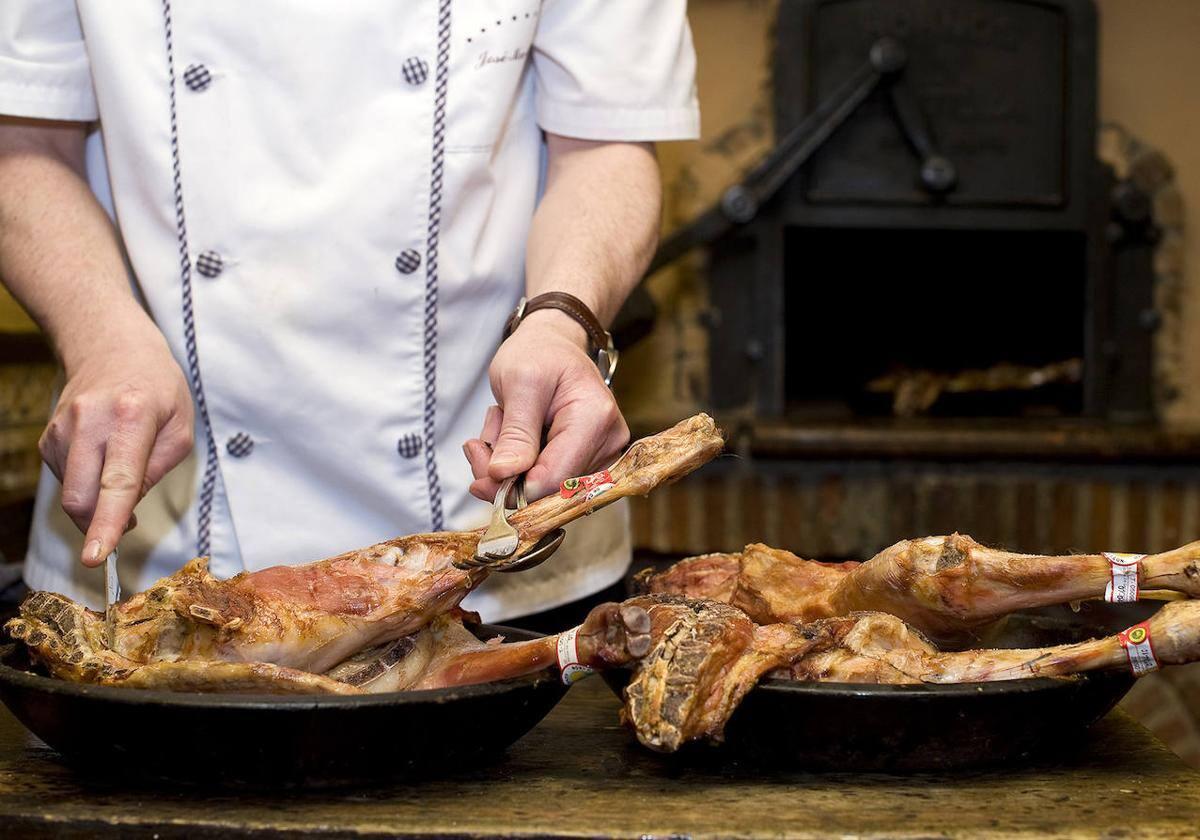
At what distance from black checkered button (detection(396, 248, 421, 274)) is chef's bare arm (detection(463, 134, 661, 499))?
0.12 m

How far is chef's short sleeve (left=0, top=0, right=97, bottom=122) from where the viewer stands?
1.36 metres

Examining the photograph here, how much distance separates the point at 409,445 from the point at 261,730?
0.63m

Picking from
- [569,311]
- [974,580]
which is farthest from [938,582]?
[569,311]

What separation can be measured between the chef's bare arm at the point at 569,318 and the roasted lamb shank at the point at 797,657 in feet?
0.64

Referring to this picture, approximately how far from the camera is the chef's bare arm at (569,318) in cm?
112

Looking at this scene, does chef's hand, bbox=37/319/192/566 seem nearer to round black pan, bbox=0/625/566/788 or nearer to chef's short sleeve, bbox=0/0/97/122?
round black pan, bbox=0/625/566/788

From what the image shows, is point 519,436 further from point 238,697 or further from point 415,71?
point 415,71

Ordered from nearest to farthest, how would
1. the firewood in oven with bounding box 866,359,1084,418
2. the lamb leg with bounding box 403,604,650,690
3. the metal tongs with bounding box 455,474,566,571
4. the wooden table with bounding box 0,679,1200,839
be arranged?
the wooden table with bounding box 0,679,1200,839
the lamb leg with bounding box 403,604,650,690
the metal tongs with bounding box 455,474,566,571
the firewood in oven with bounding box 866,359,1084,418

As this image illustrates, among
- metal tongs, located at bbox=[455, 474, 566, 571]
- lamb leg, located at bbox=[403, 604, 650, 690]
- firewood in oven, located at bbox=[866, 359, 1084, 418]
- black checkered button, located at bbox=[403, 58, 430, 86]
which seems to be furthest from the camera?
firewood in oven, located at bbox=[866, 359, 1084, 418]

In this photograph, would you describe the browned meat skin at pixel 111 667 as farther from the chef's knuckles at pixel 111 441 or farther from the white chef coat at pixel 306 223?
the white chef coat at pixel 306 223

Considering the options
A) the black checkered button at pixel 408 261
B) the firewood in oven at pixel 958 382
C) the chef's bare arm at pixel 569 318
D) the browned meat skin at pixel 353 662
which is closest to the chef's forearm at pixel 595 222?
the chef's bare arm at pixel 569 318

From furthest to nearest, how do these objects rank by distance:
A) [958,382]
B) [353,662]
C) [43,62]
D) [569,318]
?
[958,382] < [43,62] < [569,318] < [353,662]

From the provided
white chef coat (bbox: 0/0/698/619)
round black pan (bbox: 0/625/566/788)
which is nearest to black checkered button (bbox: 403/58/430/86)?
white chef coat (bbox: 0/0/698/619)

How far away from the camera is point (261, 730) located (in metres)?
0.83
